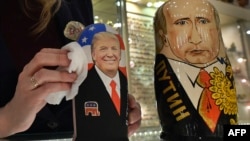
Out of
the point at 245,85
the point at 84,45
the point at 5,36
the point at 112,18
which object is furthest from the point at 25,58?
the point at 245,85

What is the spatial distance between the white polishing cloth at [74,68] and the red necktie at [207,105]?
20cm

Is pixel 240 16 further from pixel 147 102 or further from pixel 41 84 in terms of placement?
pixel 41 84

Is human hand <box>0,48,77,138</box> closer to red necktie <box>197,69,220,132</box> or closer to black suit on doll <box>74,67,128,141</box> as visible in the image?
black suit on doll <box>74,67,128,141</box>

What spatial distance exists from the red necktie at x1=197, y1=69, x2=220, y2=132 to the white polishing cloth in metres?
0.20

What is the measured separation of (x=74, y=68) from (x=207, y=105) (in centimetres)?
22

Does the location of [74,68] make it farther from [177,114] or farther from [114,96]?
[177,114]

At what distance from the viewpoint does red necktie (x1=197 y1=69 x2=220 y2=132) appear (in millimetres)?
480

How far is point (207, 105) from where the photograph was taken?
0.48 meters

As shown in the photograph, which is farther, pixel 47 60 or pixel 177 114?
pixel 177 114

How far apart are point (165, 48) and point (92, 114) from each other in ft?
0.65

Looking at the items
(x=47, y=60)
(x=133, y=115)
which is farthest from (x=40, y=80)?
(x=133, y=115)

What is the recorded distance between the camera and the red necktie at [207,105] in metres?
0.48

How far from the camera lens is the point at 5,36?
1.64 feet

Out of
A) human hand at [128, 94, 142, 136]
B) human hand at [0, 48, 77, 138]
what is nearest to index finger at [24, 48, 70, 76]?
human hand at [0, 48, 77, 138]
